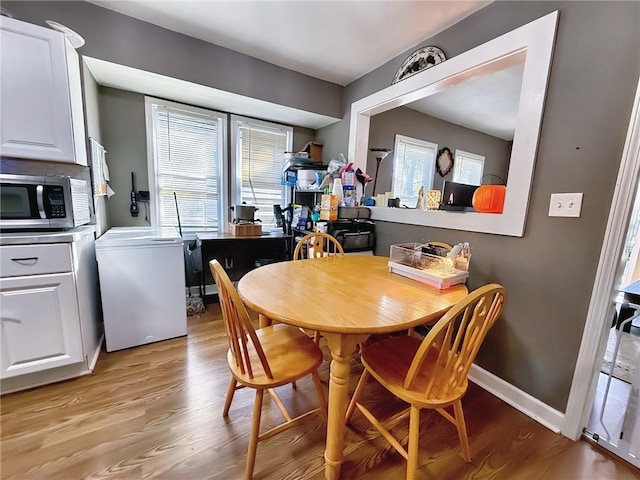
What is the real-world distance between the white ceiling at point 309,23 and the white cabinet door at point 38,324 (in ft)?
6.35

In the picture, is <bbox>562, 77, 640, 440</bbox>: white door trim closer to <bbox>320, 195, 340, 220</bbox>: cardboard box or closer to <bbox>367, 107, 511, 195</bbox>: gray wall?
<bbox>320, 195, 340, 220</bbox>: cardboard box

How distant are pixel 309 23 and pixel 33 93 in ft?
5.99

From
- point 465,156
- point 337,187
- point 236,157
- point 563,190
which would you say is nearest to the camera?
point 563,190

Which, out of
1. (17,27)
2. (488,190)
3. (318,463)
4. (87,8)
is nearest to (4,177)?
(17,27)

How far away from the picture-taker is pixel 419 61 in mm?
2109

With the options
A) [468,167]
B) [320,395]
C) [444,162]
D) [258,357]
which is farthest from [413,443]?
[468,167]

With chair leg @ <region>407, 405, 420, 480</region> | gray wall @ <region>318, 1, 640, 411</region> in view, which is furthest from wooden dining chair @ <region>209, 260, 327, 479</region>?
gray wall @ <region>318, 1, 640, 411</region>

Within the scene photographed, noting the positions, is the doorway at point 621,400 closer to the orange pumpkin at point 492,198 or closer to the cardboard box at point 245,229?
the orange pumpkin at point 492,198

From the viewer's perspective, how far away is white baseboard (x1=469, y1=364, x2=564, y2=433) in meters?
1.42

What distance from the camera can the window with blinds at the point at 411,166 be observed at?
12.1ft

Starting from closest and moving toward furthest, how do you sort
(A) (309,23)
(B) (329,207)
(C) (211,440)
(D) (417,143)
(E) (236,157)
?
(C) (211,440) < (A) (309,23) < (B) (329,207) < (E) (236,157) < (D) (417,143)

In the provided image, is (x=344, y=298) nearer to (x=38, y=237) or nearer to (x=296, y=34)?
(x=38, y=237)

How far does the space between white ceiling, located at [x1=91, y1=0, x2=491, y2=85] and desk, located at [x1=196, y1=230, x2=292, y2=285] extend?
5.98 feet

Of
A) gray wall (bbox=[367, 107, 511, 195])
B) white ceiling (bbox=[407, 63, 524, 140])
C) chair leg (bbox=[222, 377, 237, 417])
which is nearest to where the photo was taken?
chair leg (bbox=[222, 377, 237, 417])
